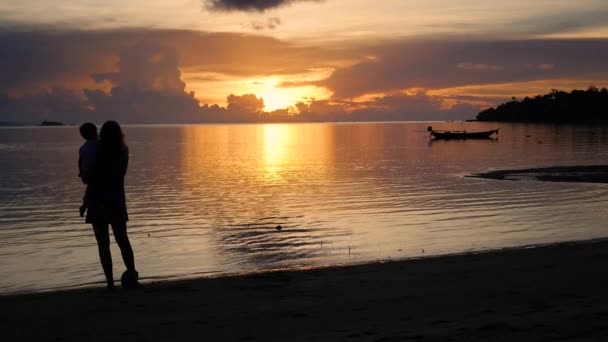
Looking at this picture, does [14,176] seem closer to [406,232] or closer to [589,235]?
[406,232]

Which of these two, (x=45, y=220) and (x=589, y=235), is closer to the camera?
(x=589, y=235)

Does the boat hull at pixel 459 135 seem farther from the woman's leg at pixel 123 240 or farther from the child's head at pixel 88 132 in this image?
the child's head at pixel 88 132

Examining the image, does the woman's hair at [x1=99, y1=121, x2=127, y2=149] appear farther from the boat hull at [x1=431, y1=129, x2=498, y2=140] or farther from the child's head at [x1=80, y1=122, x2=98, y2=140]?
the boat hull at [x1=431, y1=129, x2=498, y2=140]

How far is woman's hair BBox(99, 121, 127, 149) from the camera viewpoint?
888 cm

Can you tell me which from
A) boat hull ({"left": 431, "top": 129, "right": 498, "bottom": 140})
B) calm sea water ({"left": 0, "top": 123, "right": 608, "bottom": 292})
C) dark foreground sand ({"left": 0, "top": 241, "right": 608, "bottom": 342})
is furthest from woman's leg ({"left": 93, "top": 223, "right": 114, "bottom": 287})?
boat hull ({"left": 431, "top": 129, "right": 498, "bottom": 140})

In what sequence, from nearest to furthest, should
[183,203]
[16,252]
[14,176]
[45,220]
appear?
[16,252]
[45,220]
[183,203]
[14,176]

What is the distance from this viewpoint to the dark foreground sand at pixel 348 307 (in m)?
6.80

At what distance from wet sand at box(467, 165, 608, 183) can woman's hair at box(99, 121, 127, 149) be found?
30.7 m

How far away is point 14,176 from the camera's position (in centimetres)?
4691

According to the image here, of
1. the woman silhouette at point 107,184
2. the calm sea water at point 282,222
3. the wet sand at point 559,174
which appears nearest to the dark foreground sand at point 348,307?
the woman silhouette at point 107,184

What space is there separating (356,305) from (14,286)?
765 cm

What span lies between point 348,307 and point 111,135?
3924 millimetres

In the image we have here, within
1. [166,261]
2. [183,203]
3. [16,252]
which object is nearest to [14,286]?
[166,261]

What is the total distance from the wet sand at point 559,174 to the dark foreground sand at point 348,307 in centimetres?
2656
